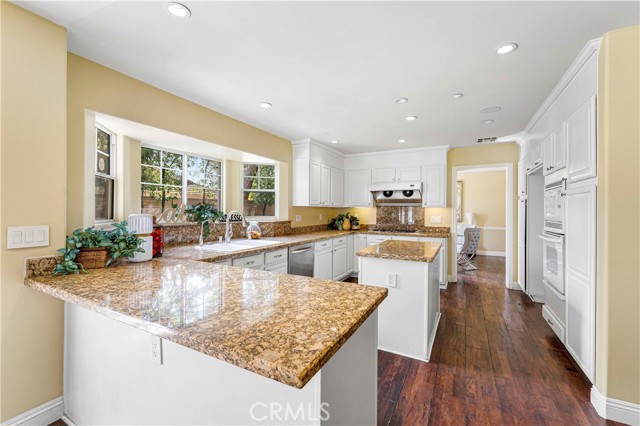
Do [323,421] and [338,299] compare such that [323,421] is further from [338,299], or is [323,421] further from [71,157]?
[71,157]

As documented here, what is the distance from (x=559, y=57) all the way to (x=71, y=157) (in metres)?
3.58

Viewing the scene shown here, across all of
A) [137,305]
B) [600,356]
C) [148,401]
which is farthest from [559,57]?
[148,401]

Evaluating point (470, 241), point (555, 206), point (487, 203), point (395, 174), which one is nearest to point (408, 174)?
point (395, 174)

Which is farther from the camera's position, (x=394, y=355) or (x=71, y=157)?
(x=394, y=355)

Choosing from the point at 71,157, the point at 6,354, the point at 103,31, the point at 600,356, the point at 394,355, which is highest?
the point at 103,31

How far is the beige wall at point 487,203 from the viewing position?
749 cm

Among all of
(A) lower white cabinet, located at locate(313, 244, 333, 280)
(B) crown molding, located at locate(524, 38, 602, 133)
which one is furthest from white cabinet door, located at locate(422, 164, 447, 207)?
(A) lower white cabinet, located at locate(313, 244, 333, 280)

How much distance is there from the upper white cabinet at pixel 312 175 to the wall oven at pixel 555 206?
9.87ft

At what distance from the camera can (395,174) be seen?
5051 millimetres

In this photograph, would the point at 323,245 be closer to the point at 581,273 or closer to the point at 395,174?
the point at 395,174

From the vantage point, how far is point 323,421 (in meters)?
0.84

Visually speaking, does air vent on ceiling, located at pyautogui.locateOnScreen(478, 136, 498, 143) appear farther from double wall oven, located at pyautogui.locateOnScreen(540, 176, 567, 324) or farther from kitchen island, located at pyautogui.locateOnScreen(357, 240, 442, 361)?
kitchen island, located at pyautogui.locateOnScreen(357, 240, 442, 361)

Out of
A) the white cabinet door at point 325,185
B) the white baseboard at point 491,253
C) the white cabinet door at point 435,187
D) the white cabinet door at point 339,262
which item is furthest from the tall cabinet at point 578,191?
the white baseboard at point 491,253

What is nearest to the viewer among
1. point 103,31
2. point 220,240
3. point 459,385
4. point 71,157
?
point 103,31
